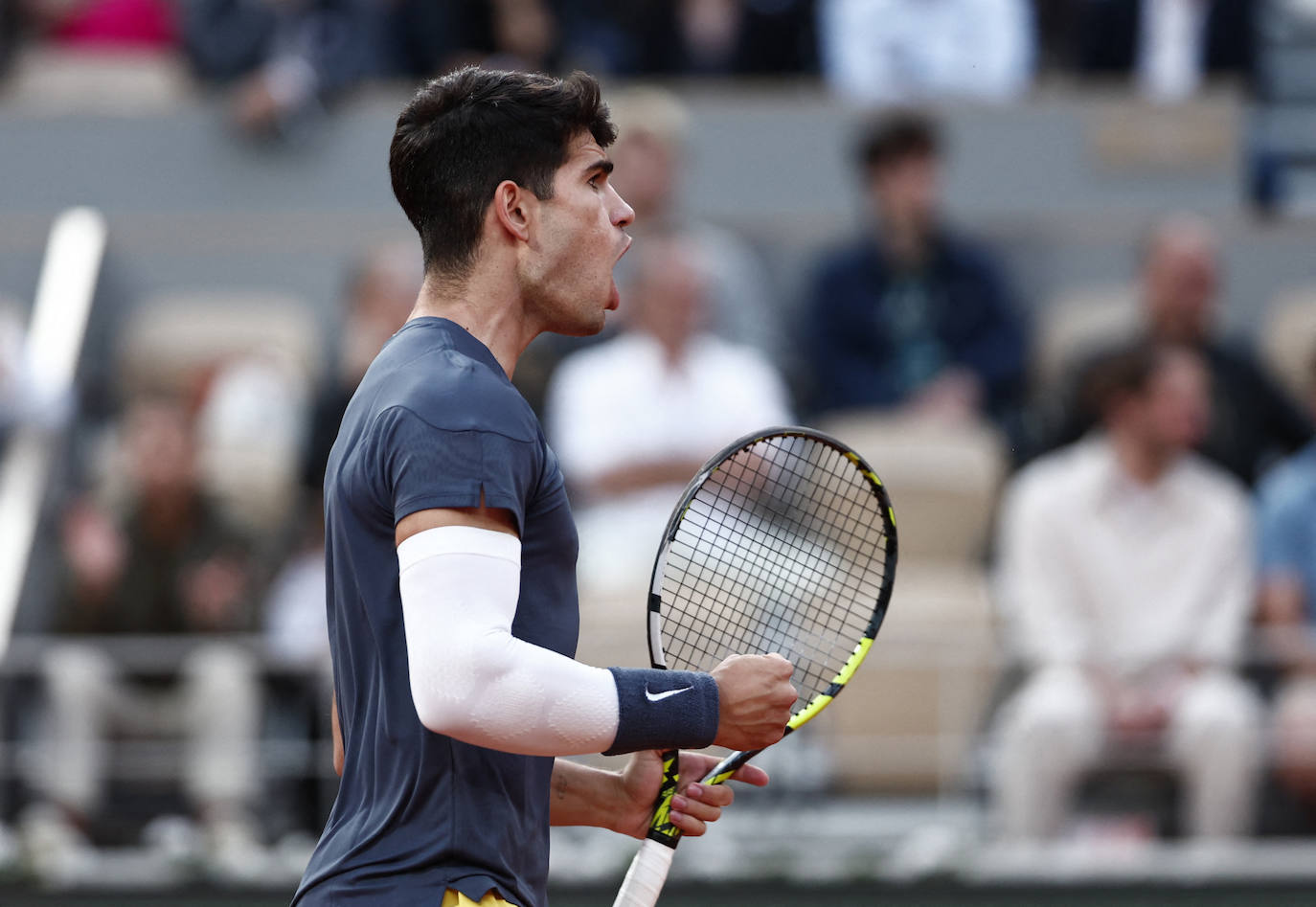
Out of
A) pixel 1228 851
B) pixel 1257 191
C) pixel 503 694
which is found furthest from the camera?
pixel 1257 191

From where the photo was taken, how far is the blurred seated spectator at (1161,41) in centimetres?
852

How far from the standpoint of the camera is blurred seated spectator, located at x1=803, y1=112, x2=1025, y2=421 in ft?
22.9

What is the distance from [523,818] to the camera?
8.00ft

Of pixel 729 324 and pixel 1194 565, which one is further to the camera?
pixel 729 324

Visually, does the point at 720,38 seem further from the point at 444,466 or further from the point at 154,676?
the point at 444,466

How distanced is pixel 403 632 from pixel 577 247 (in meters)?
0.52

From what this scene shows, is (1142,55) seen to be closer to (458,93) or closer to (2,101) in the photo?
→ (2,101)

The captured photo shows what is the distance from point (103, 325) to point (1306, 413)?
455cm

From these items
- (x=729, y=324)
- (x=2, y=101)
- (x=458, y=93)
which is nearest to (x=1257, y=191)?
(x=729, y=324)

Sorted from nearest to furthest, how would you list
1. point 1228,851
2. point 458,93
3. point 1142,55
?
point 458,93
point 1228,851
point 1142,55

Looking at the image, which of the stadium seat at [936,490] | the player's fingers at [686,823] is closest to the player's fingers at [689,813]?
the player's fingers at [686,823]

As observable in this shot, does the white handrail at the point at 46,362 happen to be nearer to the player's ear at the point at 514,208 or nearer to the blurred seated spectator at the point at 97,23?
the blurred seated spectator at the point at 97,23

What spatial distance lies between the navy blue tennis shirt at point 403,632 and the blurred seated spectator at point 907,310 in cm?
458

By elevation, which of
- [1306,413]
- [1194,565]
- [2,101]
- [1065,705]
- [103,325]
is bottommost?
[1065,705]
